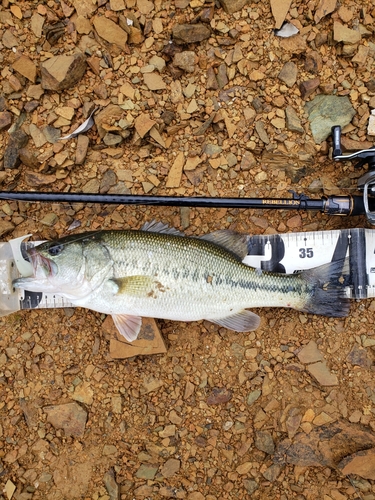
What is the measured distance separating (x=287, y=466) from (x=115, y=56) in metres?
4.33

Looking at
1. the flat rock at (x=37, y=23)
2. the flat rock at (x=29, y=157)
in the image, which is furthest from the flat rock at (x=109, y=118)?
the flat rock at (x=37, y=23)

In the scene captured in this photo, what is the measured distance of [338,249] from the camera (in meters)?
4.09

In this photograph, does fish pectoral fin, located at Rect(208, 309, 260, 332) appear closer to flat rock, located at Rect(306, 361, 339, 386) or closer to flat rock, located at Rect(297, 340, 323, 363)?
flat rock, located at Rect(297, 340, 323, 363)

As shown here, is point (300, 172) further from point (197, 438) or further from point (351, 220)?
point (197, 438)

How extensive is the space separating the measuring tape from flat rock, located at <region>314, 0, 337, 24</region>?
210cm

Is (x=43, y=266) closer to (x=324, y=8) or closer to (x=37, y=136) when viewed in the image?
(x=37, y=136)

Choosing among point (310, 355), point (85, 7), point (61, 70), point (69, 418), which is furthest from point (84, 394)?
point (85, 7)

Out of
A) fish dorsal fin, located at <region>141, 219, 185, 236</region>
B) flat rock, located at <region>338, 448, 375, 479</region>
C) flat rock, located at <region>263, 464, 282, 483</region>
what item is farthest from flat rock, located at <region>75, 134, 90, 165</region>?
flat rock, located at <region>338, 448, 375, 479</region>

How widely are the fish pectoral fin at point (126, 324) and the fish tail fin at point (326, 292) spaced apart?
5.20 feet

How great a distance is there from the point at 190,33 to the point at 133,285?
8.13 ft

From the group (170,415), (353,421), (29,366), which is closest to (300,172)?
(353,421)

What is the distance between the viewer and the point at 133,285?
145 inches

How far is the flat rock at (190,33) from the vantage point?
4.00 m

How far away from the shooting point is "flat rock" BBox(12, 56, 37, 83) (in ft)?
13.3
